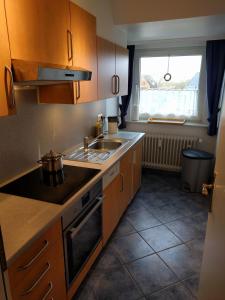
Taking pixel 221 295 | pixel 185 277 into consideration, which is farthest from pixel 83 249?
pixel 221 295

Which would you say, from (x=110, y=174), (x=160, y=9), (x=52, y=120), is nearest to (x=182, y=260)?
(x=110, y=174)

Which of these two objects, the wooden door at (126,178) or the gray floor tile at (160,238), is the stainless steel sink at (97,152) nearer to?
the wooden door at (126,178)

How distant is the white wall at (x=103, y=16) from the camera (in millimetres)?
2120

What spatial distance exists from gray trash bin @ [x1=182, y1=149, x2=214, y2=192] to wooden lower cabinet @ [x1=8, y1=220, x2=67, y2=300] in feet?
7.93

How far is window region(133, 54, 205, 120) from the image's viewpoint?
3.58m

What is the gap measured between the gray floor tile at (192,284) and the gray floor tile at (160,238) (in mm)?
392

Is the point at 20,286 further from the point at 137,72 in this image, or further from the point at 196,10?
the point at 137,72

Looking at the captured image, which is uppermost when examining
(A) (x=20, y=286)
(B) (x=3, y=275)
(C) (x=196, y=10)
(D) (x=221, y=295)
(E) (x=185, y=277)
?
(C) (x=196, y=10)

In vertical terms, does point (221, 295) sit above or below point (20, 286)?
above

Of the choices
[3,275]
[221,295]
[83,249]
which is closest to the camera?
[3,275]

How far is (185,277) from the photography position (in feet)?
6.27

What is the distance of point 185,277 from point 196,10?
2.47 meters

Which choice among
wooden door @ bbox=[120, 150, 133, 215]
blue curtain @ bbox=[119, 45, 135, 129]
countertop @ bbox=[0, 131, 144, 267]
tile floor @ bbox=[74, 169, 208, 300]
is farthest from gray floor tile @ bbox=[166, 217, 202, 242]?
blue curtain @ bbox=[119, 45, 135, 129]

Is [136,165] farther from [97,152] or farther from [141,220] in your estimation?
[97,152]
